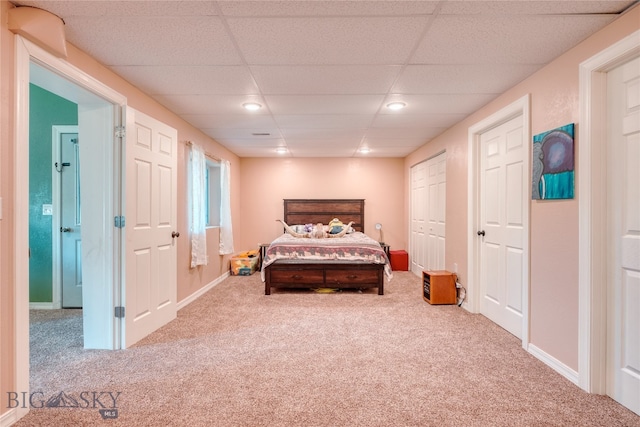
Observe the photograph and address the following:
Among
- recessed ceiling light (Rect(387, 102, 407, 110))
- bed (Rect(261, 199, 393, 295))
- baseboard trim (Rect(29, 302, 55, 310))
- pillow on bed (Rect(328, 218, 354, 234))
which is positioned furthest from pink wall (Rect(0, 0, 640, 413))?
baseboard trim (Rect(29, 302, 55, 310))

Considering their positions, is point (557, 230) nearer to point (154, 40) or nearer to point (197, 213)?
point (154, 40)

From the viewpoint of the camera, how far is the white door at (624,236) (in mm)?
1791

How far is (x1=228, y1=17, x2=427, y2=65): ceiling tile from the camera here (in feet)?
6.11

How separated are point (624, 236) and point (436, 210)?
310cm

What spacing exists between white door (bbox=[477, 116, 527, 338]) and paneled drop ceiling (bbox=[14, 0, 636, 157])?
0.49m

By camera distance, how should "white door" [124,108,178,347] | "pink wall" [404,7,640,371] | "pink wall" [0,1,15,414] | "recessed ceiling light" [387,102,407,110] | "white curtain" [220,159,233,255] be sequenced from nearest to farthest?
1. "pink wall" [0,1,15,414]
2. "pink wall" [404,7,640,371]
3. "white door" [124,108,178,347]
4. "recessed ceiling light" [387,102,407,110]
5. "white curtain" [220,159,233,255]

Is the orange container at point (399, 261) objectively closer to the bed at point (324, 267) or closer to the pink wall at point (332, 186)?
the pink wall at point (332, 186)

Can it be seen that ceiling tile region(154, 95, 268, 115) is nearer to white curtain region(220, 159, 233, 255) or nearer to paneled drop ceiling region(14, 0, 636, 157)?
paneled drop ceiling region(14, 0, 636, 157)

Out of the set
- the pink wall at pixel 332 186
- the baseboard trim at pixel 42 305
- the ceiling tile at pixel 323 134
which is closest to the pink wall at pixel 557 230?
the ceiling tile at pixel 323 134

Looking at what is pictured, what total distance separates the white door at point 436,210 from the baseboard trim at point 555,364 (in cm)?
210

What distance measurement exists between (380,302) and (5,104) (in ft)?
12.5

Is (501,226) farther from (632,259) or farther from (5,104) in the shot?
(5,104)

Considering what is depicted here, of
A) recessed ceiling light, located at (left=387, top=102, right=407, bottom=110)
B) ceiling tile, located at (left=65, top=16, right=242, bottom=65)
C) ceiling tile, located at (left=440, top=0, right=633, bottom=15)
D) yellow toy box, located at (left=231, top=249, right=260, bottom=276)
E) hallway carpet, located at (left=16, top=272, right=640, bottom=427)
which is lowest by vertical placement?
hallway carpet, located at (left=16, top=272, right=640, bottom=427)

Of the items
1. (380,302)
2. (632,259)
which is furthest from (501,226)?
(380,302)
